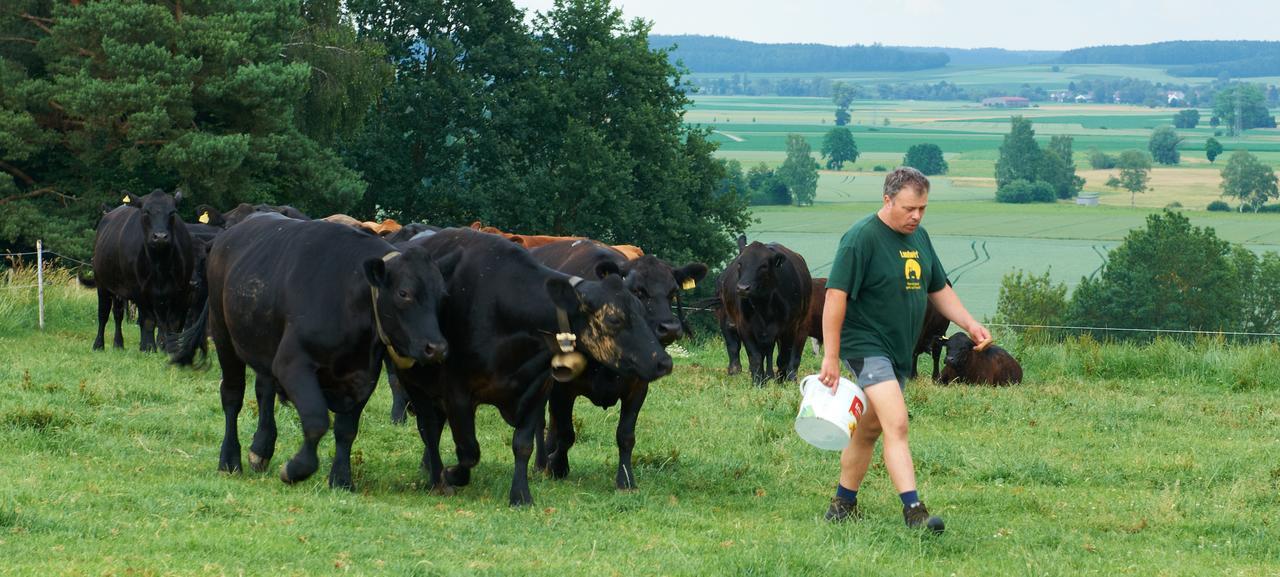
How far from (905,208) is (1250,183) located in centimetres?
15257

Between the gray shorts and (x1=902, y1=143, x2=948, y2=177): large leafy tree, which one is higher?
the gray shorts

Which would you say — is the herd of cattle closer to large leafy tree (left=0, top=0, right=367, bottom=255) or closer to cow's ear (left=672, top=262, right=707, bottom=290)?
cow's ear (left=672, top=262, right=707, bottom=290)

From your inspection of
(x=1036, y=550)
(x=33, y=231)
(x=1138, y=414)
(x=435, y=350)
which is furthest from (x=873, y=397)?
(x=33, y=231)

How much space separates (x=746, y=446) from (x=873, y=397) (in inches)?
147

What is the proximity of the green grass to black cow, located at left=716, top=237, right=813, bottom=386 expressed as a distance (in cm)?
173

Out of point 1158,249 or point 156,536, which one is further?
point 1158,249

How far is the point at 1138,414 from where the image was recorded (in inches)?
567

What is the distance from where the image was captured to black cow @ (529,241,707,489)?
982 cm

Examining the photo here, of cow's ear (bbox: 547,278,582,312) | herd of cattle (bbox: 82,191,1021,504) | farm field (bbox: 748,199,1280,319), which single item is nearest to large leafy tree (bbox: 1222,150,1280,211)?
farm field (bbox: 748,199,1280,319)

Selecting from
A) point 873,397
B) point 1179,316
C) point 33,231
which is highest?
point 873,397

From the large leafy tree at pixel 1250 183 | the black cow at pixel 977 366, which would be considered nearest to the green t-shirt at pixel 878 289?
the black cow at pixel 977 366

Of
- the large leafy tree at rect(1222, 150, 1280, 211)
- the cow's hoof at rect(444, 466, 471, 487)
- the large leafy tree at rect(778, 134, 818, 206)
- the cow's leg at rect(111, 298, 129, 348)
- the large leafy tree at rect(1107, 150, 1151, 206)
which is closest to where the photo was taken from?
the cow's hoof at rect(444, 466, 471, 487)

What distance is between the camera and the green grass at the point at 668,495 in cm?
730

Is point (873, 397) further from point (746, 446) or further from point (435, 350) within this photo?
point (746, 446)
